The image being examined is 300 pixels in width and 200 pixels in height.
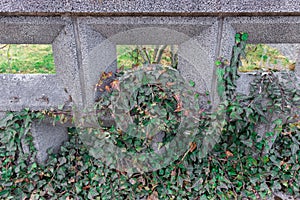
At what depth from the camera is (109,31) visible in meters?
1.56

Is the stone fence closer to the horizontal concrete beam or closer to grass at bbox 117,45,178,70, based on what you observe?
the horizontal concrete beam

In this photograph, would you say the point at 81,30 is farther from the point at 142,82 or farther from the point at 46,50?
the point at 46,50

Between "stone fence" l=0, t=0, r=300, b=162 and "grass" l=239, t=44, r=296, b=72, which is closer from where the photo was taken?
"stone fence" l=0, t=0, r=300, b=162

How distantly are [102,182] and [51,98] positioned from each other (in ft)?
2.10

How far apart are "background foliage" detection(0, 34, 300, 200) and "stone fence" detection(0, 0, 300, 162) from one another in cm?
21

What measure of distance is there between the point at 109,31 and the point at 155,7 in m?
Answer: 0.31

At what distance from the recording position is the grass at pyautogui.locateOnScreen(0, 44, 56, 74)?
116 inches

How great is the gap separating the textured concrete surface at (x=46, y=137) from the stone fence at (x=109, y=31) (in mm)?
185

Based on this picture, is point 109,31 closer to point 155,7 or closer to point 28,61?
point 155,7

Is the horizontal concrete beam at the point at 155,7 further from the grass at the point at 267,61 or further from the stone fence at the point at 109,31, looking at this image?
the grass at the point at 267,61

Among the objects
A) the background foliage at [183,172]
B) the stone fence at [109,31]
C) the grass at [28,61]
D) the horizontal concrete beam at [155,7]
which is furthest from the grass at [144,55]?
the grass at [28,61]

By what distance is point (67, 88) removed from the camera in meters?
1.71

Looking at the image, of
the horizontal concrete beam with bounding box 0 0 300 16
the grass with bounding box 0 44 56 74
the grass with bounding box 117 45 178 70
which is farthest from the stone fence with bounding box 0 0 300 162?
the grass with bounding box 0 44 56 74

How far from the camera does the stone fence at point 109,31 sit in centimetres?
141
